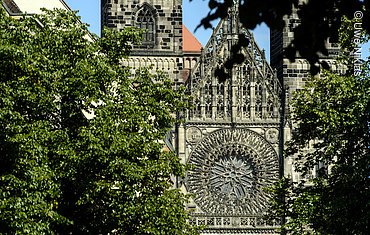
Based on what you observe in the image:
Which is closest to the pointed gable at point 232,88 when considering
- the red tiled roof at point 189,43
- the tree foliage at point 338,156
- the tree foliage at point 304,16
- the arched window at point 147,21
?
the arched window at point 147,21

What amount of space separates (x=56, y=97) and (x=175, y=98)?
297cm

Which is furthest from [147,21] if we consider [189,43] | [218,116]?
[189,43]

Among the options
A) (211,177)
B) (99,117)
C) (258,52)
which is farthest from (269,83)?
(99,117)

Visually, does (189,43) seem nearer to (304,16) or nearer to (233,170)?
(233,170)

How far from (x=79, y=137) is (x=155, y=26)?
1100 inches

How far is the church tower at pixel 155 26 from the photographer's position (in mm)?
52562

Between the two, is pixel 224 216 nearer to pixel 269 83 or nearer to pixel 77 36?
pixel 269 83

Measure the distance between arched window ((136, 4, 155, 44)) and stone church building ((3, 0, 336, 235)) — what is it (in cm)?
1

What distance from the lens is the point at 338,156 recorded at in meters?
28.4

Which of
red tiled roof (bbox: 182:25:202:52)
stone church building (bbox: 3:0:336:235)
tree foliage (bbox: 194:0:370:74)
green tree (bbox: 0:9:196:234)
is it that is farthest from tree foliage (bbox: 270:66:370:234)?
red tiled roof (bbox: 182:25:202:52)

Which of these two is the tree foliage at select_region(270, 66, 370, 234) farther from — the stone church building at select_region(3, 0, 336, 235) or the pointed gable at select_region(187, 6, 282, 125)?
the pointed gable at select_region(187, 6, 282, 125)

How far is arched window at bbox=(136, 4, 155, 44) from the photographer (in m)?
53.0

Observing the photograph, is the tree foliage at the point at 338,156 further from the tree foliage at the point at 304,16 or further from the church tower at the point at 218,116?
the church tower at the point at 218,116

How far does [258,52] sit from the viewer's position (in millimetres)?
53938
